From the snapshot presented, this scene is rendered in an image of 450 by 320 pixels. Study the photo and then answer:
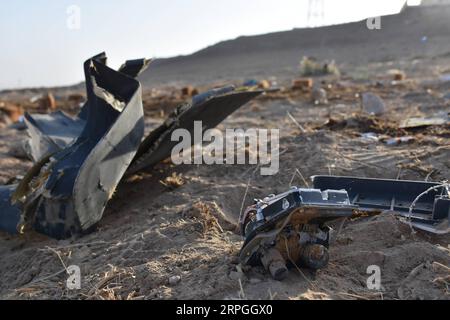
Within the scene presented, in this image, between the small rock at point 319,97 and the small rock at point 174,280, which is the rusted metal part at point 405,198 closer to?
the small rock at point 174,280

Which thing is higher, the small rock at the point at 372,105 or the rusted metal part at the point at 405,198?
the small rock at the point at 372,105

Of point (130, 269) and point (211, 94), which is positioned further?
point (211, 94)

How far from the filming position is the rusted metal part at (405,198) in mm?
3348

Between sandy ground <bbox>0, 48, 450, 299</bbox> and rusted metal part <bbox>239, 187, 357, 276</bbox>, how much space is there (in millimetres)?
92

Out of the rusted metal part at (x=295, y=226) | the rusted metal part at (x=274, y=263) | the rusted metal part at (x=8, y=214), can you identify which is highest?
the rusted metal part at (x=295, y=226)

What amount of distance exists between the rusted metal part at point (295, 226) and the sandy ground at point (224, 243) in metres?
0.09

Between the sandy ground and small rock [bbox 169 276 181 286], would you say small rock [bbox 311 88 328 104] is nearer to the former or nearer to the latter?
the sandy ground

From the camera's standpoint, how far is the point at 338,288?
104 inches

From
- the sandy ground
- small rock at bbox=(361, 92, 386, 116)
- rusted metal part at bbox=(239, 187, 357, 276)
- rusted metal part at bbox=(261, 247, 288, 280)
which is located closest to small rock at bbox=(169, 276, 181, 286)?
the sandy ground

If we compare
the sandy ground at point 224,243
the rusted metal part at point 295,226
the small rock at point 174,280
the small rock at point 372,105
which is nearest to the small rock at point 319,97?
the small rock at point 372,105

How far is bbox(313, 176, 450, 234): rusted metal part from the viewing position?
3348 mm

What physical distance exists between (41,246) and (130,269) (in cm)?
117

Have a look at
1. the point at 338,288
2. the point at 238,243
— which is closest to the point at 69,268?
the point at 238,243
